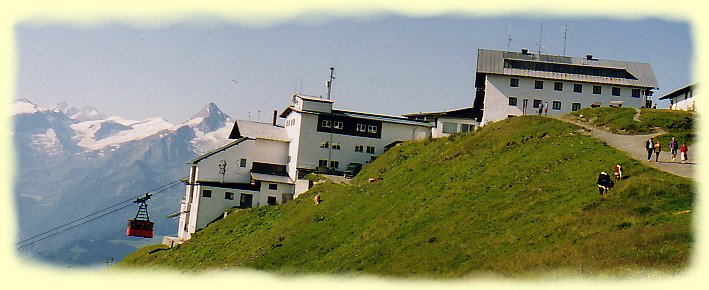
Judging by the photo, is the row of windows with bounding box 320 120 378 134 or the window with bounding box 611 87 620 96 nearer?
the window with bounding box 611 87 620 96

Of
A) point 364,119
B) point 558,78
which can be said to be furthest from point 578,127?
point 364,119

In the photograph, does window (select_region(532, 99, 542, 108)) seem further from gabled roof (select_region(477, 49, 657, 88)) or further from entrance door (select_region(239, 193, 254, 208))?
entrance door (select_region(239, 193, 254, 208))

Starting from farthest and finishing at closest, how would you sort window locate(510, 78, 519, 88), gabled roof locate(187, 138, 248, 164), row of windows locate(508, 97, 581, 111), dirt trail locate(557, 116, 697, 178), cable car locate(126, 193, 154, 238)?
gabled roof locate(187, 138, 248, 164), window locate(510, 78, 519, 88), row of windows locate(508, 97, 581, 111), cable car locate(126, 193, 154, 238), dirt trail locate(557, 116, 697, 178)

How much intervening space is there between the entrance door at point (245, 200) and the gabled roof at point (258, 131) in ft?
27.1

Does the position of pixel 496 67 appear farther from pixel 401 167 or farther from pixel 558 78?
pixel 401 167

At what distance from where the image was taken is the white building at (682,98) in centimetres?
9401

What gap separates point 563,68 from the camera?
313ft

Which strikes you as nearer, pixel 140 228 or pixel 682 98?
pixel 140 228

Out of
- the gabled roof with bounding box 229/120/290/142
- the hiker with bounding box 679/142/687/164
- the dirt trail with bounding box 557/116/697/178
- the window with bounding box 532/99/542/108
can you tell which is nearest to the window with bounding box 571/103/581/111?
the window with bounding box 532/99/542/108

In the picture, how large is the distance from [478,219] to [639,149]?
15.1m

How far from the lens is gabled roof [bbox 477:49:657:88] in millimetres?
94250

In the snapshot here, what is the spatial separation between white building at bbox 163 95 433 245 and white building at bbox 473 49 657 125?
9978mm

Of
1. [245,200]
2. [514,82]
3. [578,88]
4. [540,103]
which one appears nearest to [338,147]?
[245,200]

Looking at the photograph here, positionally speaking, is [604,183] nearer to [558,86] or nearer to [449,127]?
[449,127]
